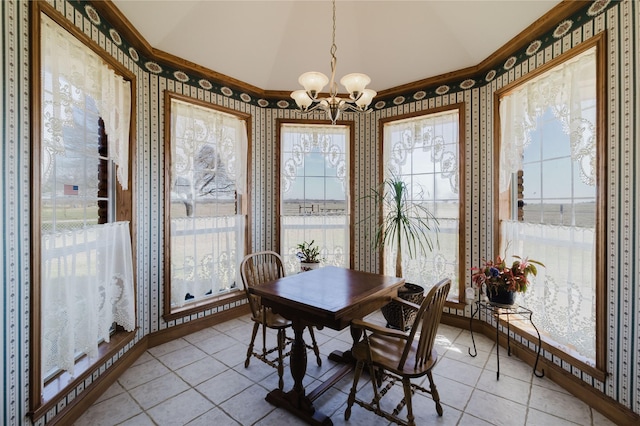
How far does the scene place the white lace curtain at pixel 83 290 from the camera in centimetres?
175

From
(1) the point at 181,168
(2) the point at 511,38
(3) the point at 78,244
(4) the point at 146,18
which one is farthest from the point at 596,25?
(3) the point at 78,244

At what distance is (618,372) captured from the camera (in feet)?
6.12

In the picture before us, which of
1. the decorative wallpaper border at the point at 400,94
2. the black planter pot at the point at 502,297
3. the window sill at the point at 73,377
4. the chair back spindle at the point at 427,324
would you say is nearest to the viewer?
the chair back spindle at the point at 427,324

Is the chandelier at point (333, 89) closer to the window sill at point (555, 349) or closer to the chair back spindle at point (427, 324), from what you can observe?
the chair back spindle at point (427, 324)

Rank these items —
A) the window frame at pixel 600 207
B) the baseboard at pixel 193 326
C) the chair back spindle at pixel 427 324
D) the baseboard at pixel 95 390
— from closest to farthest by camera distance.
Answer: the chair back spindle at pixel 427 324, the baseboard at pixel 95 390, the window frame at pixel 600 207, the baseboard at pixel 193 326

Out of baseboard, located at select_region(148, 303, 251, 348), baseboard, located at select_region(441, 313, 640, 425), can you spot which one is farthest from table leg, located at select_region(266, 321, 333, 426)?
baseboard, located at select_region(441, 313, 640, 425)

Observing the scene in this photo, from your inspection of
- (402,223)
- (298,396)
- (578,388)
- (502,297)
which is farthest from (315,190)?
(578,388)

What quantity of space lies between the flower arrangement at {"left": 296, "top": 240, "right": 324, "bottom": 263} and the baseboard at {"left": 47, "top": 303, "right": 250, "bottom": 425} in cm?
95

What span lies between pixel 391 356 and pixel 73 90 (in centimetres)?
270

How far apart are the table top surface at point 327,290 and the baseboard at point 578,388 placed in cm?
137

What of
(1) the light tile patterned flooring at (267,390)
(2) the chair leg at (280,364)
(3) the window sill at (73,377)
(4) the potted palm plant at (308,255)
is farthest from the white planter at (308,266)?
(3) the window sill at (73,377)

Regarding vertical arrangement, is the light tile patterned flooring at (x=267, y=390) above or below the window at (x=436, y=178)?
below

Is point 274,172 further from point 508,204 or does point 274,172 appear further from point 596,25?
point 596,25

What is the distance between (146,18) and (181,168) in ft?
4.33
